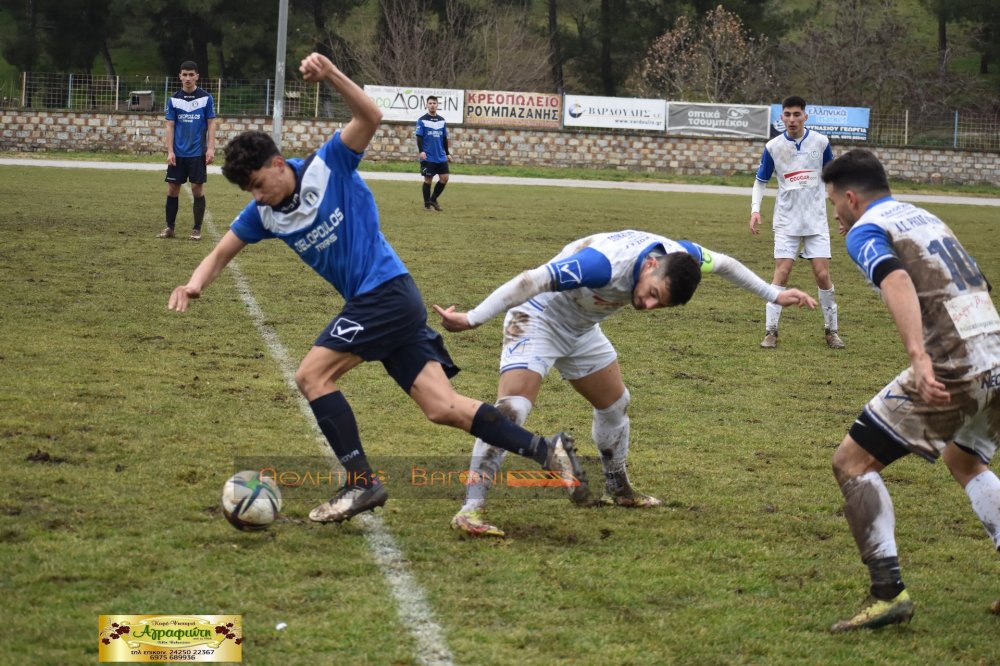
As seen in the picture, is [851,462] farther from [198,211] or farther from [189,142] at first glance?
[189,142]

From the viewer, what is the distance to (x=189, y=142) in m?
15.6

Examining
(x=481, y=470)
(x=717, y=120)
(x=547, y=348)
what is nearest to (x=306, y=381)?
(x=481, y=470)

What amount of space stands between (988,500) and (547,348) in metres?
2.01

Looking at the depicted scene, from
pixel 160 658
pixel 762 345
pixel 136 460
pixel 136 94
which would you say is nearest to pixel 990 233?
pixel 762 345

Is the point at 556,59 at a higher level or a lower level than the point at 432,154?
higher

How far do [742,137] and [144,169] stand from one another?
2012 cm

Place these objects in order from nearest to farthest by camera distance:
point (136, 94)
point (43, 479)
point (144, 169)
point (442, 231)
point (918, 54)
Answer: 1. point (43, 479)
2. point (442, 231)
3. point (144, 169)
4. point (136, 94)
5. point (918, 54)

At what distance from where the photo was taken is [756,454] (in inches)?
274

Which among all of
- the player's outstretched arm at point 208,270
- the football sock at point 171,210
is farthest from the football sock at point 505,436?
the football sock at point 171,210

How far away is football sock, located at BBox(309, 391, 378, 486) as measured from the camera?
17.1ft

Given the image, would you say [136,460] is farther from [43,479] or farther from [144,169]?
[144,169]

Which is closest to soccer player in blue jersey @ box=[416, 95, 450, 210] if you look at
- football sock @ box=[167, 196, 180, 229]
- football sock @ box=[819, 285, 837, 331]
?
football sock @ box=[167, 196, 180, 229]

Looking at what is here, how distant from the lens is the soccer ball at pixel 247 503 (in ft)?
16.4

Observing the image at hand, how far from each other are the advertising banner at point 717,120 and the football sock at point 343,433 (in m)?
36.0
